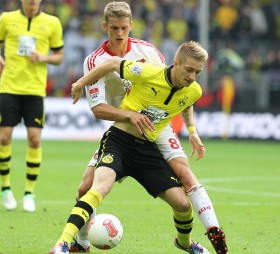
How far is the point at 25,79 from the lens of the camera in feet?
34.0

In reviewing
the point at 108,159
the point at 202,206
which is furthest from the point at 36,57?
the point at 202,206

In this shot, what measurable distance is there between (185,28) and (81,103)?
6047 mm

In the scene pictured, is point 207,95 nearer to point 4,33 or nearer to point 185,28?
point 185,28

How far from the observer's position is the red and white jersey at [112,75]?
7438 millimetres

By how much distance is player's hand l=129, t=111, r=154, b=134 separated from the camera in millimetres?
7039

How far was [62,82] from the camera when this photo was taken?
25.7 metres

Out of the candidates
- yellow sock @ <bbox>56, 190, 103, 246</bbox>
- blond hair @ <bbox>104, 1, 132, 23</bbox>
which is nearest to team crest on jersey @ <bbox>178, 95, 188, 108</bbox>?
blond hair @ <bbox>104, 1, 132, 23</bbox>

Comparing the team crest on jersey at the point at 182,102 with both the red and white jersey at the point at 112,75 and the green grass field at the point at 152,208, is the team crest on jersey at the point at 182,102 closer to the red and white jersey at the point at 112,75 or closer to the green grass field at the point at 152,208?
the red and white jersey at the point at 112,75

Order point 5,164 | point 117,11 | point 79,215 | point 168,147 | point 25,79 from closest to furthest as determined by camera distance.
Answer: point 79,215 < point 168,147 < point 117,11 < point 25,79 < point 5,164

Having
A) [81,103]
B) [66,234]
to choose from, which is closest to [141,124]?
[66,234]

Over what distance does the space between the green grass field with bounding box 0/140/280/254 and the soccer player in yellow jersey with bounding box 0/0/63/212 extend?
55cm

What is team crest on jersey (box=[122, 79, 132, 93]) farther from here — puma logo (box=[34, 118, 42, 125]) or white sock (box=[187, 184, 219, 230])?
puma logo (box=[34, 118, 42, 125])

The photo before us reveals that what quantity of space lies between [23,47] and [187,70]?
3.95m

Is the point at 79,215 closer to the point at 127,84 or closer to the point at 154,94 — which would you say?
the point at 154,94
